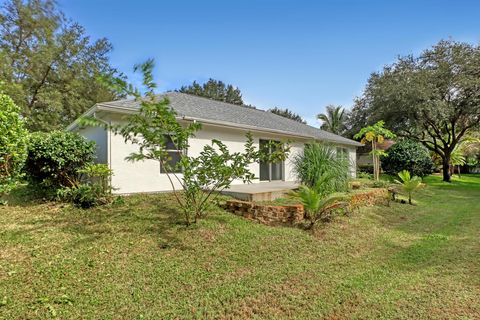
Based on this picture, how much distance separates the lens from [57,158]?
674cm

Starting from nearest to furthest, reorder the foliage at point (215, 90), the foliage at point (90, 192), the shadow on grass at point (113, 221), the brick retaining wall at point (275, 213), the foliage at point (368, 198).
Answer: the shadow on grass at point (113, 221)
the brick retaining wall at point (275, 213)
the foliage at point (90, 192)
the foliage at point (368, 198)
the foliage at point (215, 90)

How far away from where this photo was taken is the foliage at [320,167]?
8.12 meters

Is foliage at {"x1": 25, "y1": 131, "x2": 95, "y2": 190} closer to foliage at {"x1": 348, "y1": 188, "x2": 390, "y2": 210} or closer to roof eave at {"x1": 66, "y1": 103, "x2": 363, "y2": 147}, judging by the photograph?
roof eave at {"x1": 66, "y1": 103, "x2": 363, "y2": 147}

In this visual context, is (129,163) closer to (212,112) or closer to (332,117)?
(212,112)

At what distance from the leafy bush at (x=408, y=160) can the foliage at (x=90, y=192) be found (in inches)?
612

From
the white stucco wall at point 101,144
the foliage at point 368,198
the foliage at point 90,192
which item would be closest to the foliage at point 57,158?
the foliage at point 90,192

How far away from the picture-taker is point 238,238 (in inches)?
207

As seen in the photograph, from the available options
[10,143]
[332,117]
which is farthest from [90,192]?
[332,117]

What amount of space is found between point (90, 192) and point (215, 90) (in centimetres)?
3650

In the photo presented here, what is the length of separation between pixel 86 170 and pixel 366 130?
13.5m

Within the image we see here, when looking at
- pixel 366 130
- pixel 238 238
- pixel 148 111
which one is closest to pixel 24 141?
pixel 148 111

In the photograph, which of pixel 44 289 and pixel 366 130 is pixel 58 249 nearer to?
pixel 44 289

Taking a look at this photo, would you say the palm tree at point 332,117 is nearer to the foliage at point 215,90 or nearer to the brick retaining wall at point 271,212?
the foliage at point 215,90

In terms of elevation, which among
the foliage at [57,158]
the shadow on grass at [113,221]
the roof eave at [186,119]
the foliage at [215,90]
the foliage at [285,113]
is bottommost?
the shadow on grass at [113,221]
